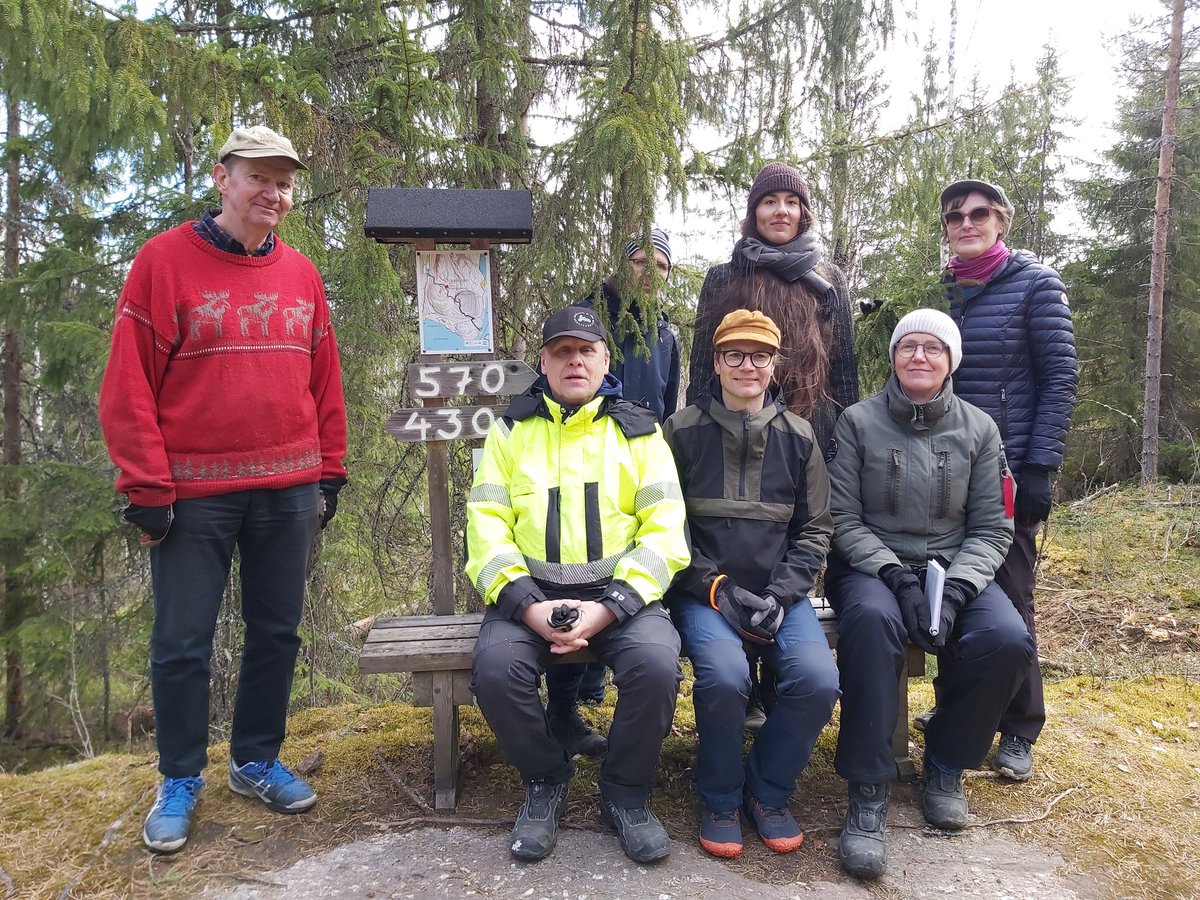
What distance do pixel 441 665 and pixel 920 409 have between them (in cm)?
231

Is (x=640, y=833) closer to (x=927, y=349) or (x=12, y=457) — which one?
(x=927, y=349)

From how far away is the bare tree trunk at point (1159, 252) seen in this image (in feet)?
39.2

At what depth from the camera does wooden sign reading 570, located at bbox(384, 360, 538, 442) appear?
341 centimetres

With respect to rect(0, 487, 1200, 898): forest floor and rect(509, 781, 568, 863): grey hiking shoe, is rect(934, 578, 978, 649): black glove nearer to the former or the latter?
rect(0, 487, 1200, 898): forest floor

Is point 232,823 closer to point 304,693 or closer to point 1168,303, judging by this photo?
point 304,693

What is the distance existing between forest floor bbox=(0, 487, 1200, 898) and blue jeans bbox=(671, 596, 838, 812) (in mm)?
248

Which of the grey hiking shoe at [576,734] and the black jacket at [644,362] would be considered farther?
the black jacket at [644,362]

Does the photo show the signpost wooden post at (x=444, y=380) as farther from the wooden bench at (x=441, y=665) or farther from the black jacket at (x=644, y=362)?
the black jacket at (x=644, y=362)

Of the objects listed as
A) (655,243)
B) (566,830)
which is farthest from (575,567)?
(655,243)

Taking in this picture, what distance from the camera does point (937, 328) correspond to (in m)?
3.08

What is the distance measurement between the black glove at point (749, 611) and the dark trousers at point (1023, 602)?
1.23 m

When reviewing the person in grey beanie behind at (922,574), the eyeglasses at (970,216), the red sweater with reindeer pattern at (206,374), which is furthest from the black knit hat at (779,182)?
the red sweater with reindeer pattern at (206,374)

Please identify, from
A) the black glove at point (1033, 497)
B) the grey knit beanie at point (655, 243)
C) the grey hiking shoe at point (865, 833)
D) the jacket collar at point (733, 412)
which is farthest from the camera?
the grey knit beanie at point (655, 243)

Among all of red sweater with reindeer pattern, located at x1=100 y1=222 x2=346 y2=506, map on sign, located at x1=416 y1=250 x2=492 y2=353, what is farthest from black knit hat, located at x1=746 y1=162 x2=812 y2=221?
red sweater with reindeer pattern, located at x1=100 y1=222 x2=346 y2=506
